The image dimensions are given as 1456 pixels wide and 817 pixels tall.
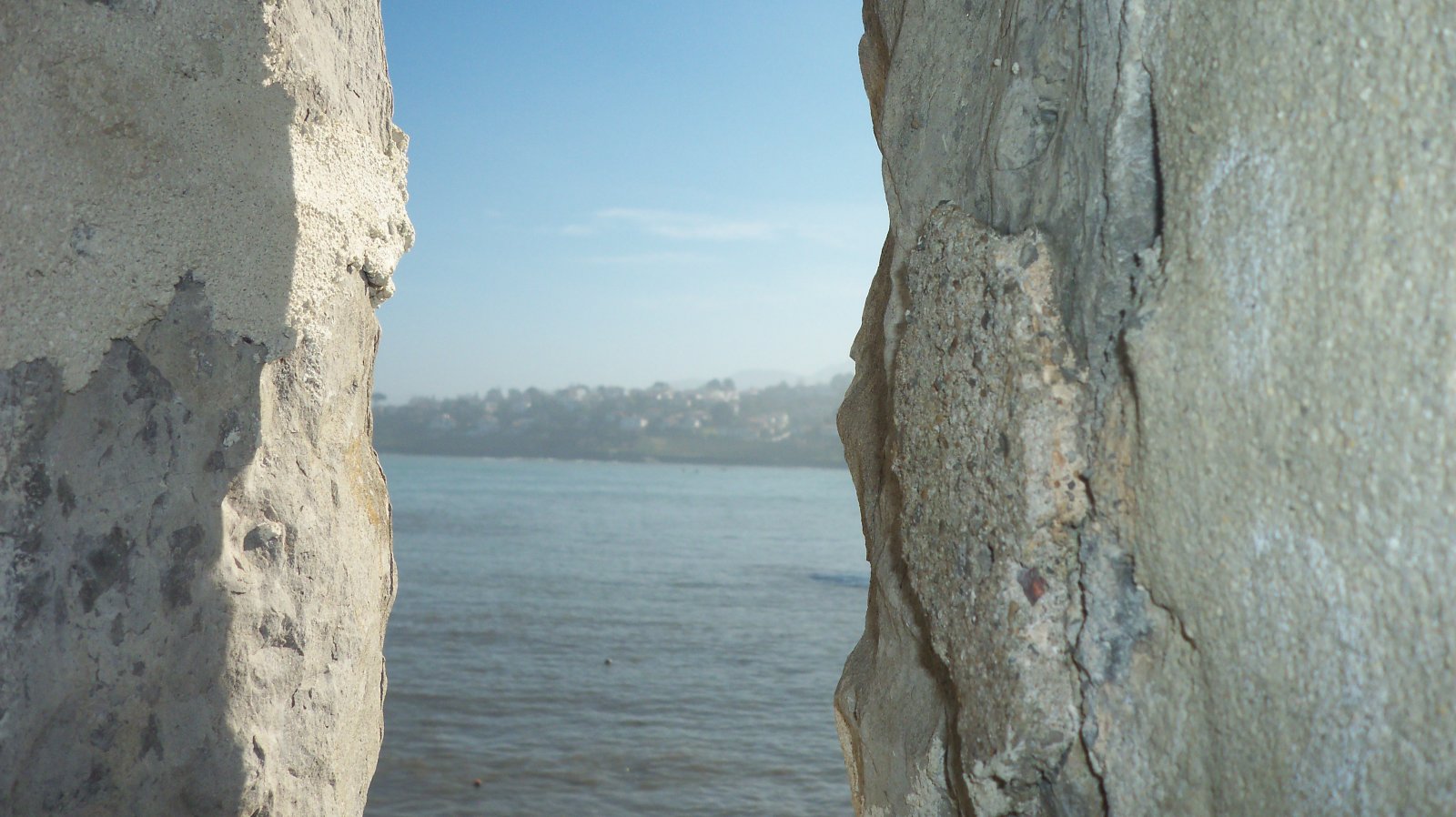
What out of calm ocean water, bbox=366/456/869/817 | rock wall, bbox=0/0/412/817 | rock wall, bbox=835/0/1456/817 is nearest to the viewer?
rock wall, bbox=835/0/1456/817

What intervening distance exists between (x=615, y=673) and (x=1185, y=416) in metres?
9.01

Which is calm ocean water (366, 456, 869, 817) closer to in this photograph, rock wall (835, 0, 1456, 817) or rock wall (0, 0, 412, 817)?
rock wall (0, 0, 412, 817)

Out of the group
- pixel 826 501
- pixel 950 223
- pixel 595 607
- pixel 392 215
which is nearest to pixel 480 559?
pixel 595 607

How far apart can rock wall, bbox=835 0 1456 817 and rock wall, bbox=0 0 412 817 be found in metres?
1.25

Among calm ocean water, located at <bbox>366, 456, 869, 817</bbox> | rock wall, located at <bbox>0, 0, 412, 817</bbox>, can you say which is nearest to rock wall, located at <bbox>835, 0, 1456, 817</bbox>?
rock wall, located at <bbox>0, 0, 412, 817</bbox>

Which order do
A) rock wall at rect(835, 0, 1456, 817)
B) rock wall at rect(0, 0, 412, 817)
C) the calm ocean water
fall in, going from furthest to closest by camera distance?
the calm ocean water < rock wall at rect(0, 0, 412, 817) < rock wall at rect(835, 0, 1456, 817)

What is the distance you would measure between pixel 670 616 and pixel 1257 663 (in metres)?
12.0

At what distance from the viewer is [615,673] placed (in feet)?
31.9

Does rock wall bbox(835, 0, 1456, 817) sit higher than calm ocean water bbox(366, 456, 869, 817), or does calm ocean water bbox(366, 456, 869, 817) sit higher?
rock wall bbox(835, 0, 1456, 817)

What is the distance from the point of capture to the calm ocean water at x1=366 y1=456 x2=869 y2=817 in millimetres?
6637

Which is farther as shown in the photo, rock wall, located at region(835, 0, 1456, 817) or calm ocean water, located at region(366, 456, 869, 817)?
calm ocean water, located at region(366, 456, 869, 817)

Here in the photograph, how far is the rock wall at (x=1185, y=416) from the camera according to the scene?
100cm

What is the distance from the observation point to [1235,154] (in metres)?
1.15

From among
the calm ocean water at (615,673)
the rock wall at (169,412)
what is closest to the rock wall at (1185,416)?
the rock wall at (169,412)
